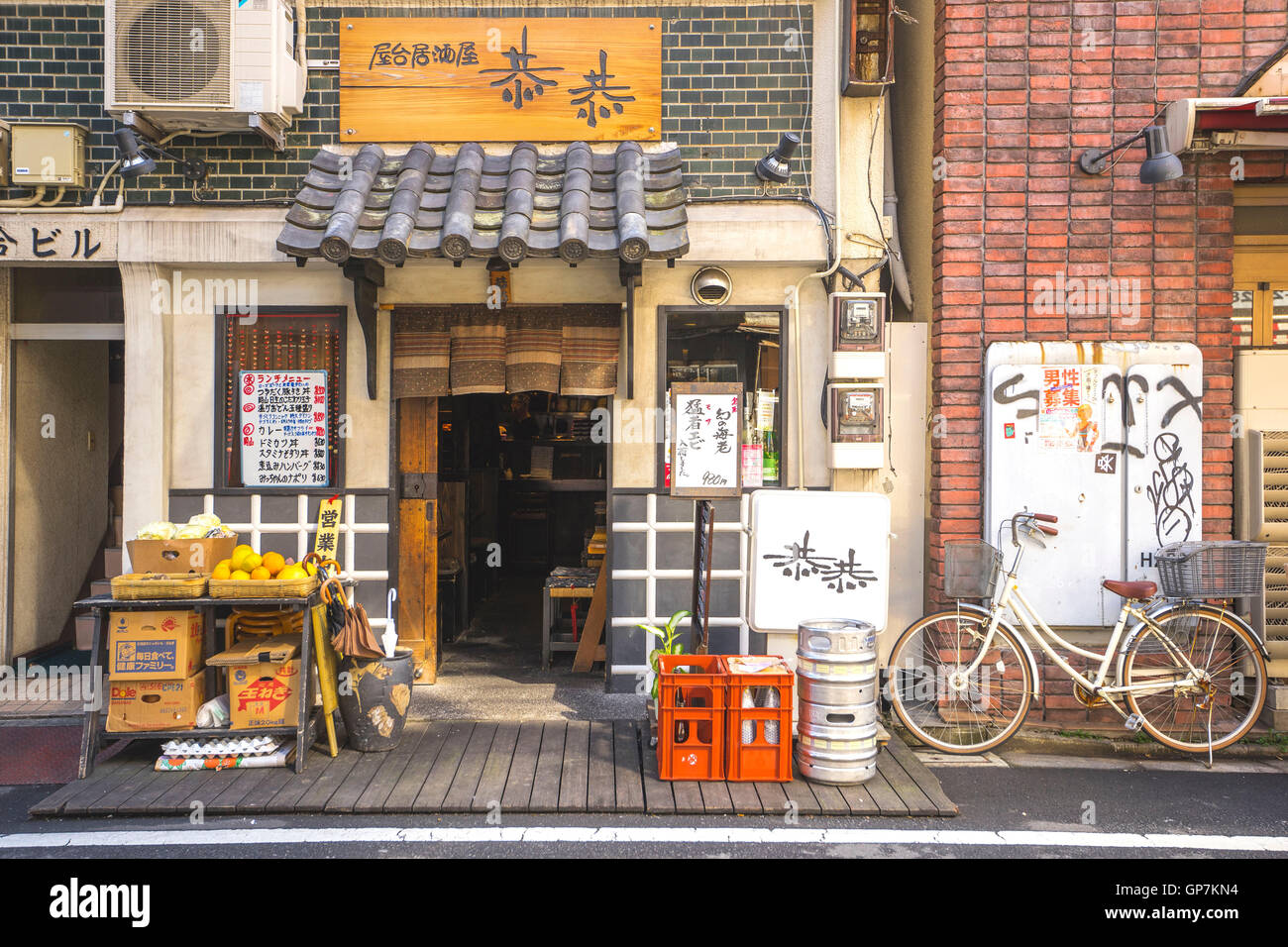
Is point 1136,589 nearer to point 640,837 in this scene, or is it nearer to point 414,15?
point 640,837

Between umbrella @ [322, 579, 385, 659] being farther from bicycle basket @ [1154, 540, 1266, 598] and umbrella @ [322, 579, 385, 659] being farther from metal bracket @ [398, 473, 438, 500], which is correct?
bicycle basket @ [1154, 540, 1266, 598]

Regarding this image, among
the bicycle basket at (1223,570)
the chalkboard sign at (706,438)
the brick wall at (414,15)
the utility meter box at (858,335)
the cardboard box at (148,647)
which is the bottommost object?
the cardboard box at (148,647)

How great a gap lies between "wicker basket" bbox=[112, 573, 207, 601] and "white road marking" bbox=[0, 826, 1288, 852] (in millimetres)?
1496

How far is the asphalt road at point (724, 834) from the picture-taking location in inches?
183

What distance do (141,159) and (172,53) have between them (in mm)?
884

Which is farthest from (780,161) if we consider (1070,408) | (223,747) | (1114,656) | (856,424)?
(223,747)

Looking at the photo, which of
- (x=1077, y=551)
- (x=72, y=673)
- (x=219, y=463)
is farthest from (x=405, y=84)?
(x=1077, y=551)

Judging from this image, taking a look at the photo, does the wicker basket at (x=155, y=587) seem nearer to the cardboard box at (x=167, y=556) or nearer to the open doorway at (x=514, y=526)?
the cardboard box at (x=167, y=556)

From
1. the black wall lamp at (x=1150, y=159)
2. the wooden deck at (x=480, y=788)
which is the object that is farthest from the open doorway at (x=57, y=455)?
the black wall lamp at (x=1150, y=159)

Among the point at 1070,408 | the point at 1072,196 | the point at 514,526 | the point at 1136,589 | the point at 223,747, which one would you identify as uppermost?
the point at 1072,196

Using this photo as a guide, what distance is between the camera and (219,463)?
287 inches

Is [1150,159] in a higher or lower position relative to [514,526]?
higher

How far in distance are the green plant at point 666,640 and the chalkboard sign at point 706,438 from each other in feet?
3.73

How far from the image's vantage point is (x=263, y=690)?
5.81m
